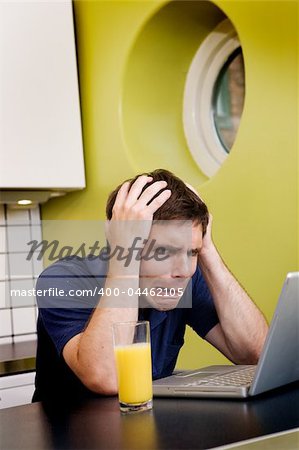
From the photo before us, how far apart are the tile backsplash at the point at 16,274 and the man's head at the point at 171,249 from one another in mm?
1481

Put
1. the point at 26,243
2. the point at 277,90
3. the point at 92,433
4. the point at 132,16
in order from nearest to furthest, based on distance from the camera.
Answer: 1. the point at 92,433
2. the point at 277,90
3. the point at 132,16
4. the point at 26,243

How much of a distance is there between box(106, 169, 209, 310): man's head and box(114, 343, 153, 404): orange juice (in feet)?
1.21

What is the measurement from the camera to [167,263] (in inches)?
67.7

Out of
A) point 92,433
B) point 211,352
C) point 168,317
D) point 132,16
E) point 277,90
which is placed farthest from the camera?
point 132,16

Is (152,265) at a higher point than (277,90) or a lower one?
lower

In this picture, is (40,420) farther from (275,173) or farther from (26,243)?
(26,243)

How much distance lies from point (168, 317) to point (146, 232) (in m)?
0.30

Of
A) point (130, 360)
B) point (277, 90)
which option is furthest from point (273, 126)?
point (130, 360)

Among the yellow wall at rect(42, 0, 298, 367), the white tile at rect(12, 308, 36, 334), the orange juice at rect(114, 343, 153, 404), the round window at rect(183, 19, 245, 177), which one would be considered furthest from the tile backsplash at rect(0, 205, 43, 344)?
the orange juice at rect(114, 343, 153, 404)

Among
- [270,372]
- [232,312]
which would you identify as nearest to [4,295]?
[232,312]

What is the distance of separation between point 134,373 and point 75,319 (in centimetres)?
38

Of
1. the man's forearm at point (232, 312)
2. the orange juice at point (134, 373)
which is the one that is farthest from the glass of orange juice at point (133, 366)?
the man's forearm at point (232, 312)

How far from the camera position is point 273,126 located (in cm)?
234

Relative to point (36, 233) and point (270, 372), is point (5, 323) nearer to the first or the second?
point (36, 233)
